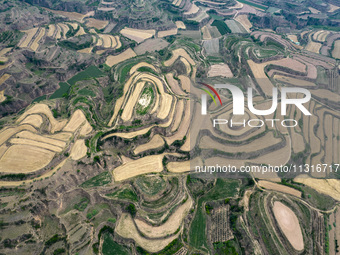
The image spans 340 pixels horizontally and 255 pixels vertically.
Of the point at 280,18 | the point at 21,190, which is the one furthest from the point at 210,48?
the point at 21,190

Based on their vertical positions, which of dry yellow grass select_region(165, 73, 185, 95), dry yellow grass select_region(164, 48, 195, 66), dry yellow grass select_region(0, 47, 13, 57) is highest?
dry yellow grass select_region(0, 47, 13, 57)

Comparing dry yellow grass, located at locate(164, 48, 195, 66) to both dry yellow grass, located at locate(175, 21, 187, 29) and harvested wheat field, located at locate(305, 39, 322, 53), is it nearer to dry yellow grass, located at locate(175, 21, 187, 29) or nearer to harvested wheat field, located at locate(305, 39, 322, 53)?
dry yellow grass, located at locate(175, 21, 187, 29)

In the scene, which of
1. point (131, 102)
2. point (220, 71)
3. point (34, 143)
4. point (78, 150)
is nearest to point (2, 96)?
point (34, 143)

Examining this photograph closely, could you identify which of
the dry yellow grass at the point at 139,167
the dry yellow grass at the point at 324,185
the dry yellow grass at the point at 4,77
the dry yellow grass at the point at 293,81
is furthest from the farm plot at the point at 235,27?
the dry yellow grass at the point at 4,77

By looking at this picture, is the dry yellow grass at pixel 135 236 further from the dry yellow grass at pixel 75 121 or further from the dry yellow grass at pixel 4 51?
the dry yellow grass at pixel 4 51

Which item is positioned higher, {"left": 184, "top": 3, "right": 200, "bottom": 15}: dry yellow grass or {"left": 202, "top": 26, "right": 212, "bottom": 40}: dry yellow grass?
{"left": 184, "top": 3, "right": 200, "bottom": 15}: dry yellow grass

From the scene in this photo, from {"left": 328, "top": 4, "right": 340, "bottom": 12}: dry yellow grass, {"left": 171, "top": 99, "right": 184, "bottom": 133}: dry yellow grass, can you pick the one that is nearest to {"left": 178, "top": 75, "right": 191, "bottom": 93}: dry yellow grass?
{"left": 171, "top": 99, "right": 184, "bottom": 133}: dry yellow grass
